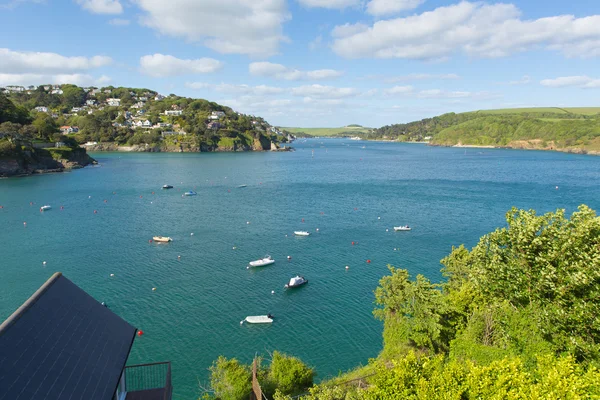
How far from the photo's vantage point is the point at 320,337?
27.9 metres

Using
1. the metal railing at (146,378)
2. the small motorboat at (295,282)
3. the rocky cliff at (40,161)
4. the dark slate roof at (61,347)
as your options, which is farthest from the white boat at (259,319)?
the rocky cliff at (40,161)

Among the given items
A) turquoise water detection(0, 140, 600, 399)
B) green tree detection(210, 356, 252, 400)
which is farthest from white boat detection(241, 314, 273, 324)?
green tree detection(210, 356, 252, 400)

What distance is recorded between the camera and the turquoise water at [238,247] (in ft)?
91.5

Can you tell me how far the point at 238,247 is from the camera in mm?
47312

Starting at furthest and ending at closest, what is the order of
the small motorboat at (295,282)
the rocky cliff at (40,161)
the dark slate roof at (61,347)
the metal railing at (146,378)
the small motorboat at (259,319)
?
the rocky cliff at (40,161)
the small motorboat at (295,282)
the small motorboat at (259,319)
the metal railing at (146,378)
the dark slate roof at (61,347)

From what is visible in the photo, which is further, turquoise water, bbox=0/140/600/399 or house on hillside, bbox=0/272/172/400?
turquoise water, bbox=0/140/600/399

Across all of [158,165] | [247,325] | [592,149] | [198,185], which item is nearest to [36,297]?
[247,325]

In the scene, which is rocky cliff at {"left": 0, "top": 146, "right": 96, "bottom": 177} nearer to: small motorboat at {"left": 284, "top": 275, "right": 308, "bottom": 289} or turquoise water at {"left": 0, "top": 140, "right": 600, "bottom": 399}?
turquoise water at {"left": 0, "top": 140, "right": 600, "bottom": 399}

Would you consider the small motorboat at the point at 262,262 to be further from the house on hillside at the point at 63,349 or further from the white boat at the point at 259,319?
the house on hillside at the point at 63,349

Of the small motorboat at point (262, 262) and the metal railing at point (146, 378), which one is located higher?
the small motorboat at point (262, 262)

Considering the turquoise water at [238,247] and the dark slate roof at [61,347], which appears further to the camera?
the turquoise water at [238,247]

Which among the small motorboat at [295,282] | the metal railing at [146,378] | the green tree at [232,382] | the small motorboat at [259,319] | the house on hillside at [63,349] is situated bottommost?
the metal railing at [146,378]

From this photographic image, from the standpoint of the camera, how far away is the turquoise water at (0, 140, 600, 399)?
27.9 meters

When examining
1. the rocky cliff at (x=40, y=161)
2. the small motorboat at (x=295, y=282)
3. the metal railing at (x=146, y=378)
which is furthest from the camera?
the rocky cliff at (x=40, y=161)
